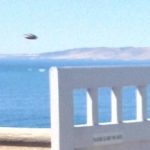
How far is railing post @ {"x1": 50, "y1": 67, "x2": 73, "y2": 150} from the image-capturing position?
4.84m

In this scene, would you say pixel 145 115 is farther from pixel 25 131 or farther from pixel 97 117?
pixel 25 131

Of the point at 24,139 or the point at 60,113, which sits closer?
the point at 60,113

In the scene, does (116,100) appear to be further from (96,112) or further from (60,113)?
(60,113)

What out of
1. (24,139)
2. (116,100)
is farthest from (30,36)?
(24,139)

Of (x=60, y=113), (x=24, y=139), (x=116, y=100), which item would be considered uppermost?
(x=116, y=100)

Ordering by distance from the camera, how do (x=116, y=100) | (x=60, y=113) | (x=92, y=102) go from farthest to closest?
1. (x=116, y=100)
2. (x=92, y=102)
3. (x=60, y=113)

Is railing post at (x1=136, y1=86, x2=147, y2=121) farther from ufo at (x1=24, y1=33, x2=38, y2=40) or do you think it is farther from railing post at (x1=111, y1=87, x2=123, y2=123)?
ufo at (x1=24, y1=33, x2=38, y2=40)

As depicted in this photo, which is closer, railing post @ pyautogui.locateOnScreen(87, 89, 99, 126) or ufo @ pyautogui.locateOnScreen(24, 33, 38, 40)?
railing post @ pyautogui.locateOnScreen(87, 89, 99, 126)

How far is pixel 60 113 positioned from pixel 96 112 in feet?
1.11

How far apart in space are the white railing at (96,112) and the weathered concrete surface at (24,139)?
58.3 inches

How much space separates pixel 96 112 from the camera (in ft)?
16.5

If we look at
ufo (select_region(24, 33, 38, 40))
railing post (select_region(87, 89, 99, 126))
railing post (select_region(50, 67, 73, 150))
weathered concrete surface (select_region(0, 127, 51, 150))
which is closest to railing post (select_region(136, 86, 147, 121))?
railing post (select_region(87, 89, 99, 126))

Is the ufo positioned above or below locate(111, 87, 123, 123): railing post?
above

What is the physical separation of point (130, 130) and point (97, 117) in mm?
343
